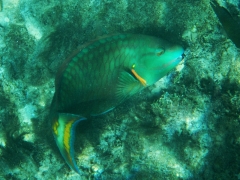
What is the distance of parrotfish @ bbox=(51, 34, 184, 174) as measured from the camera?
1930 millimetres

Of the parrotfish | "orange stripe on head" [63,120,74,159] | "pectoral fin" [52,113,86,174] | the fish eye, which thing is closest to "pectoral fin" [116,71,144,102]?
the parrotfish

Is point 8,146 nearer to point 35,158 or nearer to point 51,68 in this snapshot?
point 35,158

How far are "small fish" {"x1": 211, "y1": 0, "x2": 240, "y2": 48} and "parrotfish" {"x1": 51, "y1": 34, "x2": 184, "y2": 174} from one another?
1.94 feet

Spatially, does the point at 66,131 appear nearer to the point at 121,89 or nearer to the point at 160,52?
the point at 121,89

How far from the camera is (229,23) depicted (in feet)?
6.88

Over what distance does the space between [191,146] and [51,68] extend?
72.0 inches

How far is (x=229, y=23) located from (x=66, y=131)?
1.91 meters

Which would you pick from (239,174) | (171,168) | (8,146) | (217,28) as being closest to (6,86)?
(8,146)

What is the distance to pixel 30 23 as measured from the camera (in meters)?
2.64

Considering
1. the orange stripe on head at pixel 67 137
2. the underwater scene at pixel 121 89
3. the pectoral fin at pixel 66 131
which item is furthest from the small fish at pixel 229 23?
the orange stripe on head at pixel 67 137

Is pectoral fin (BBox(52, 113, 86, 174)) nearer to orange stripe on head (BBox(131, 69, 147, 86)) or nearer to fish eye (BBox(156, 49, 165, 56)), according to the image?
orange stripe on head (BBox(131, 69, 147, 86))

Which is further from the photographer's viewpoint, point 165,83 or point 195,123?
point 165,83

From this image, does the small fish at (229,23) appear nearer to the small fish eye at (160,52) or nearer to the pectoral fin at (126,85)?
the small fish eye at (160,52)

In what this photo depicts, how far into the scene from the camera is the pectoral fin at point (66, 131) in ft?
6.29
